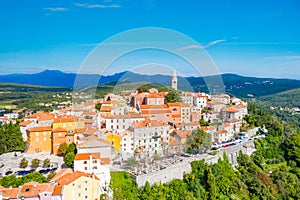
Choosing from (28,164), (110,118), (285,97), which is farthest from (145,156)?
(285,97)

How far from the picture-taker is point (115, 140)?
7.20 meters

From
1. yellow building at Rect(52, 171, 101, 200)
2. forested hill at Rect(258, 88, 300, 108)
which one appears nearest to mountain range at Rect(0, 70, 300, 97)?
forested hill at Rect(258, 88, 300, 108)

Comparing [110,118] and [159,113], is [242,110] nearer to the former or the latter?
[159,113]

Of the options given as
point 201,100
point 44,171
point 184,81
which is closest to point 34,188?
point 44,171

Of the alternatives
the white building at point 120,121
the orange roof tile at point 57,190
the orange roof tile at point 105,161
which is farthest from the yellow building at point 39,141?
the orange roof tile at point 57,190

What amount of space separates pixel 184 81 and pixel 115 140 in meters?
2.10

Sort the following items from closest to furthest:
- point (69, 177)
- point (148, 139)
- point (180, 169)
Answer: point (69, 177) → point (180, 169) → point (148, 139)

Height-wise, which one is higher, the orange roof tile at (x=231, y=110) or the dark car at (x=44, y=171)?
the orange roof tile at (x=231, y=110)

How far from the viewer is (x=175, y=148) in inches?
311

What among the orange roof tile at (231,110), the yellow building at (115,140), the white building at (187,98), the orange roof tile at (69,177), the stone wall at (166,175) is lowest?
the stone wall at (166,175)

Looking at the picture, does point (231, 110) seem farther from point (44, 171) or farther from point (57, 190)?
point (57, 190)

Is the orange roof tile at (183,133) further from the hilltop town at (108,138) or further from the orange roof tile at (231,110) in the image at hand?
the orange roof tile at (231,110)

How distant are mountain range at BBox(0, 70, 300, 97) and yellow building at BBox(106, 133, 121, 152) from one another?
130 centimetres

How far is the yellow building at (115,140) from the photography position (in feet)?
23.3
